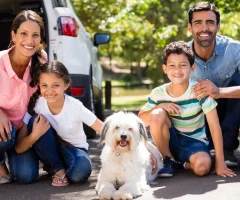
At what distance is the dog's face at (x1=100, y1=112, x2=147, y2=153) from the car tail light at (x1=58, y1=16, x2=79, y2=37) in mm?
2051

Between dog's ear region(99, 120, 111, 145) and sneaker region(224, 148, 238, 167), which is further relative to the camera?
sneaker region(224, 148, 238, 167)

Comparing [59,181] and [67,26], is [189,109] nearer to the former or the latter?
[59,181]

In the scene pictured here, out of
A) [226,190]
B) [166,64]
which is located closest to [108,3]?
[166,64]

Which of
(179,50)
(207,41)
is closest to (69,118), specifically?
(179,50)

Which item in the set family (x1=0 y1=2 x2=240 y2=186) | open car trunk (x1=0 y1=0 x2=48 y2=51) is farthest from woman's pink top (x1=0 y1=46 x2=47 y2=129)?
open car trunk (x1=0 y1=0 x2=48 y2=51)

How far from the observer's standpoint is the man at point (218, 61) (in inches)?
205

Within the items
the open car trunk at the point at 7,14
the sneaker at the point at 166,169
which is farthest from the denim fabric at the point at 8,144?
the open car trunk at the point at 7,14

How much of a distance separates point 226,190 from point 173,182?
53cm

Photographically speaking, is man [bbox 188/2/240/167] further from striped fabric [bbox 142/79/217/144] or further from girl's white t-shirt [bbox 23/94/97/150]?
girl's white t-shirt [bbox 23/94/97/150]

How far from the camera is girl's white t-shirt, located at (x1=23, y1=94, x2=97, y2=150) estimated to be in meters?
4.71

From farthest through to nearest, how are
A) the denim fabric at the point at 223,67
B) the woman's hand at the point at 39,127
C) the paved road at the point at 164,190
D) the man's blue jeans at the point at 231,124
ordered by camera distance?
the denim fabric at the point at 223,67 → the man's blue jeans at the point at 231,124 → the woman's hand at the point at 39,127 → the paved road at the point at 164,190

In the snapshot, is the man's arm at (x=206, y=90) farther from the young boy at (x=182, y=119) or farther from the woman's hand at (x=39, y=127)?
the woman's hand at (x=39, y=127)

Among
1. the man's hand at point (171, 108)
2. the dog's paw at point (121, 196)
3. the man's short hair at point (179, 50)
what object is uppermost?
the man's short hair at point (179, 50)

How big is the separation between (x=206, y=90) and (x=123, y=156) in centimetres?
98
